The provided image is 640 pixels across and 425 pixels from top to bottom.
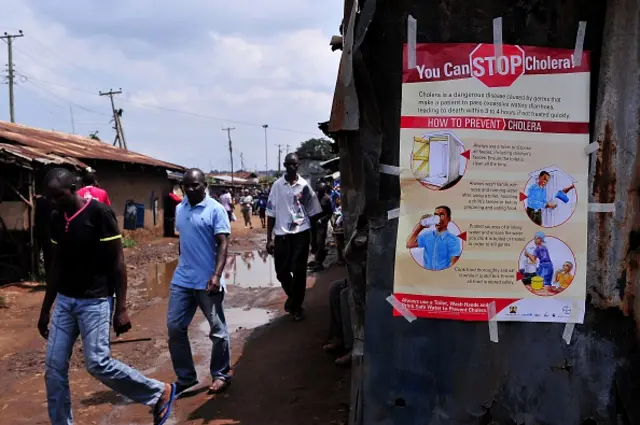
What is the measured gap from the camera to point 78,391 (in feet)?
15.8

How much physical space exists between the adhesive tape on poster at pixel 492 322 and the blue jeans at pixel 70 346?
2486 millimetres

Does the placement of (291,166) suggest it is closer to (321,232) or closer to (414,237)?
(414,237)

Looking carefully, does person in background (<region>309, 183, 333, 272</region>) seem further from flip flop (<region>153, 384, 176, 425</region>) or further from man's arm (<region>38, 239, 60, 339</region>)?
man's arm (<region>38, 239, 60, 339</region>)

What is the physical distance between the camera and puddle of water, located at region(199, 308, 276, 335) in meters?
6.94

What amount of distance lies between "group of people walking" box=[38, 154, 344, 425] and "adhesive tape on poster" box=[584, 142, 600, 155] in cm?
291

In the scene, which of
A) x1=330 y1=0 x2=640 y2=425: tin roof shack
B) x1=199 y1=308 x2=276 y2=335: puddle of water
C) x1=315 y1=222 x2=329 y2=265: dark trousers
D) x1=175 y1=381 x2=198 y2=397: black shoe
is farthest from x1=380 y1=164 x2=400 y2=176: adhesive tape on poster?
x1=315 y1=222 x2=329 y2=265: dark trousers

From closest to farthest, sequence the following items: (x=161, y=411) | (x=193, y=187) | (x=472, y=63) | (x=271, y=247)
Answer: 1. (x=472, y=63)
2. (x=161, y=411)
3. (x=193, y=187)
4. (x=271, y=247)

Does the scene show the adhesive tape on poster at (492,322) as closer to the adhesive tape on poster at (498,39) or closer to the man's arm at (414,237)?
the man's arm at (414,237)

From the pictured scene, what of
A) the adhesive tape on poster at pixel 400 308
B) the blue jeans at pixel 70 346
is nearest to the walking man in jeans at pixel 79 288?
the blue jeans at pixel 70 346

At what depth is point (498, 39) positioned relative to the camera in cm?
259

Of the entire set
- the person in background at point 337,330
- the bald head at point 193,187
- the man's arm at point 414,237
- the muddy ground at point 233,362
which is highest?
the bald head at point 193,187

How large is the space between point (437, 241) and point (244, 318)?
5.26 meters

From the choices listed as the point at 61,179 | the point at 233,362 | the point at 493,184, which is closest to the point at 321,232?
the point at 233,362

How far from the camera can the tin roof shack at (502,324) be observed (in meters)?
2.60
